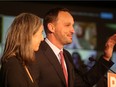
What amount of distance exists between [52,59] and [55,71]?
9 centimetres

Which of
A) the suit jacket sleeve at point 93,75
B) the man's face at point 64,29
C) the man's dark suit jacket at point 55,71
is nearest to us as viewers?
the man's dark suit jacket at point 55,71

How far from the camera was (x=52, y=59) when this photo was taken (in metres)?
2.15

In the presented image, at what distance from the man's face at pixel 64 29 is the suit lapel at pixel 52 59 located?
0.37 ft

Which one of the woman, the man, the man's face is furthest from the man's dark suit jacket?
the woman

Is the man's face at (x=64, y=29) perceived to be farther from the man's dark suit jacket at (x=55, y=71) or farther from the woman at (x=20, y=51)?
the woman at (x=20, y=51)

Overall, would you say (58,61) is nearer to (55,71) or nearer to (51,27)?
(55,71)

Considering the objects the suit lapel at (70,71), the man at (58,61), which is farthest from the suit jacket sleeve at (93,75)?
the suit lapel at (70,71)

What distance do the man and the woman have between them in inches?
A: 10.8

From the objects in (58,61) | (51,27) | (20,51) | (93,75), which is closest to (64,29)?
(51,27)

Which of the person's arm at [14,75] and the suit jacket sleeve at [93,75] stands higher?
the person's arm at [14,75]

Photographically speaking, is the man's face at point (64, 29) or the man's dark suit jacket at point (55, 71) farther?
the man's face at point (64, 29)

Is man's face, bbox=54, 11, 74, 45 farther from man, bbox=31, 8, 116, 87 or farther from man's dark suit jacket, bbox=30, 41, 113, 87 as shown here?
man's dark suit jacket, bbox=30, 41, 113, 87

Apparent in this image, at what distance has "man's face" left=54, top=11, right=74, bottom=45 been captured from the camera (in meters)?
2.26

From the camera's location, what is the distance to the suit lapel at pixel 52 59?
211cm
